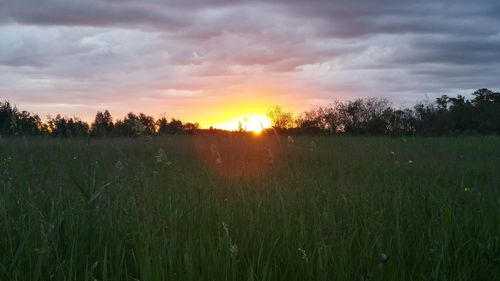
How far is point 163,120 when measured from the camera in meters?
24.7

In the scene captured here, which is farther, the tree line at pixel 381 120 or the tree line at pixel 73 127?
the tree line at pixel 381 120

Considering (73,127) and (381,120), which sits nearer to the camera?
(73,127)

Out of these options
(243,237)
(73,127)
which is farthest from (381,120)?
(243,237)

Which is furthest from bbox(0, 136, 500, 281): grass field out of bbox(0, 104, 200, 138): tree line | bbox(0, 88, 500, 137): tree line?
bbox(0, 88, 500, 137): tree line

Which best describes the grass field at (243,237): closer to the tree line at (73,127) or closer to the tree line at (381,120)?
the tree line at (73,127)

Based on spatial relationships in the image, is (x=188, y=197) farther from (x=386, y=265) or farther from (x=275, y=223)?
(x=386, y=265)

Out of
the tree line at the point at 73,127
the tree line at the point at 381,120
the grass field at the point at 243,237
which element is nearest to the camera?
the grass field at the point at 243,237

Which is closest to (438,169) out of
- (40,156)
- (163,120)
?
(40,156)

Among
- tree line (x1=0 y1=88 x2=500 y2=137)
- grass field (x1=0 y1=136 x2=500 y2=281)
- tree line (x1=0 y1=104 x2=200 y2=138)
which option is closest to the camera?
grass field (x1=0 y1=136 x2=500 y2=281)

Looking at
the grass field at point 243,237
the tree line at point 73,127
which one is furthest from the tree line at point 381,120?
the grass field at point 243,237

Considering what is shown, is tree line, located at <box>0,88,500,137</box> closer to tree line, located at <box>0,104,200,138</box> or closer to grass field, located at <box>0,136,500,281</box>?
tree line, located at <box>0,104,200,138</box>

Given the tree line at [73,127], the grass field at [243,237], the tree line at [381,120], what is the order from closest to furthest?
the grass field at [243,237], the tree line at [73,127], the tree line at [381,120]

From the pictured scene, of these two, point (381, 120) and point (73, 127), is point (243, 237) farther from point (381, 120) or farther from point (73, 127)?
point (381, 120)

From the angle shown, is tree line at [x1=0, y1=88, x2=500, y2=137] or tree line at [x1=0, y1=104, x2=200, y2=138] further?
tree line at [x1=0, y1=88, x2=500, y2=137]
